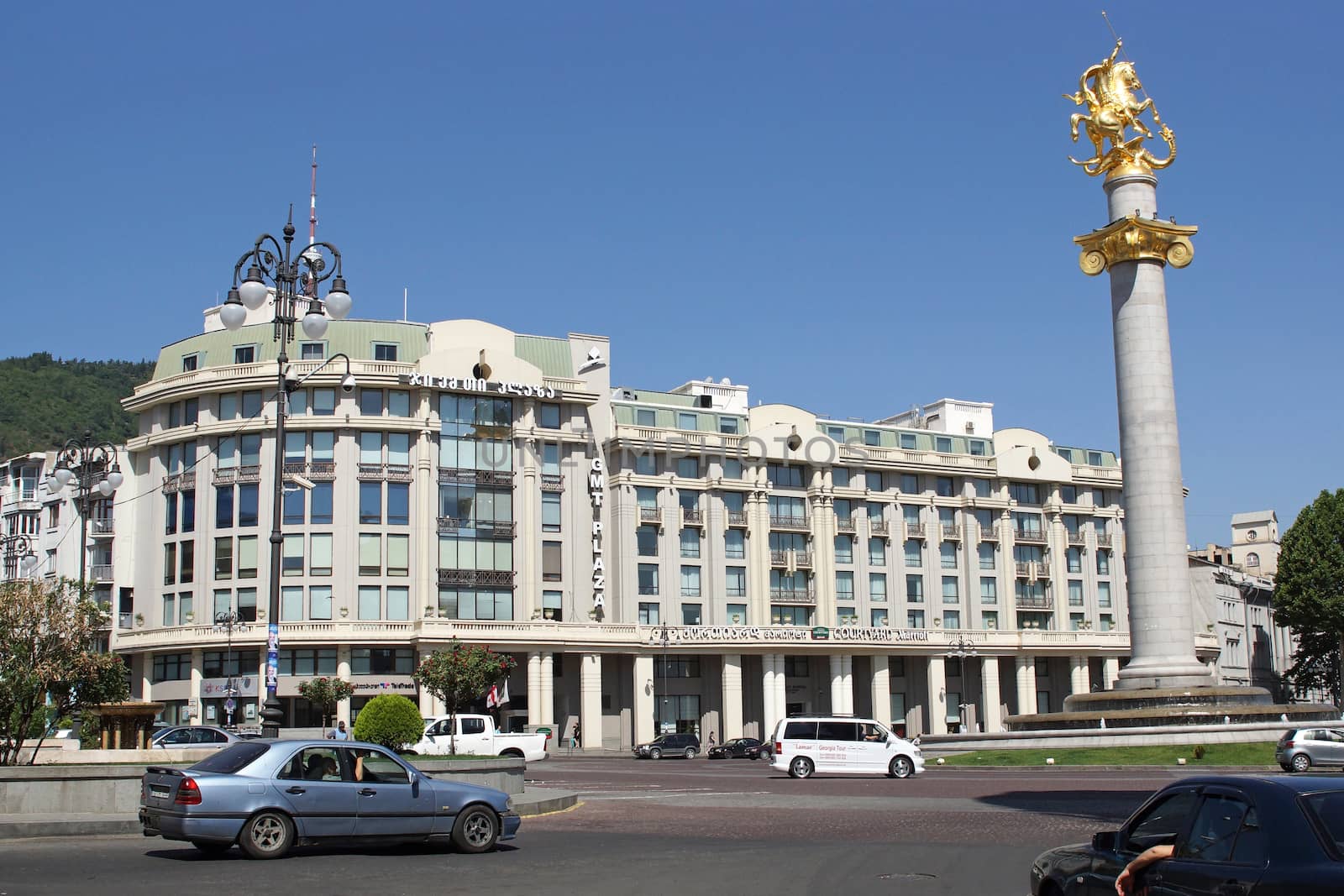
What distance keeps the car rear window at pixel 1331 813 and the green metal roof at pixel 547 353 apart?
7672 centimetres

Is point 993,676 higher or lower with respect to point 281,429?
lower

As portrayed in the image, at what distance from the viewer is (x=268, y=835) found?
1689 cm

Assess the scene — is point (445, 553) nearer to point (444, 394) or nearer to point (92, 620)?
point (444, 394)

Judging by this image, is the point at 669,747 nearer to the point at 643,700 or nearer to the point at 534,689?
the point at 534,689

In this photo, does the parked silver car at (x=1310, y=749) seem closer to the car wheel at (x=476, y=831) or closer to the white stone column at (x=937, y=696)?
the car wheel at (x=476, y=831)

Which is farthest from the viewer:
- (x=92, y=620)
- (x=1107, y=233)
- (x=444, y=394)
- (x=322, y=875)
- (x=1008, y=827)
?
(x=444, y=394)

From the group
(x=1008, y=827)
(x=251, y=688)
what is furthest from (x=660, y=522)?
(x=1008, y=827)

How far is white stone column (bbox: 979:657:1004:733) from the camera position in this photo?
9312 cm

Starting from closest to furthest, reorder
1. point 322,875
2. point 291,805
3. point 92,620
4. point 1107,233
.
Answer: point 322,875
point 291,805
point 92,620
point 1107,233

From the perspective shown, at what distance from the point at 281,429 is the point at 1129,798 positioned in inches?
758

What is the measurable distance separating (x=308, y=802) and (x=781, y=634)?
229 feet

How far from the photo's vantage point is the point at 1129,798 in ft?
94.6

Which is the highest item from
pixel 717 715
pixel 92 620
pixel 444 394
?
pixel 444 394

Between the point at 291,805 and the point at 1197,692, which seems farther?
the point at 1197,692
